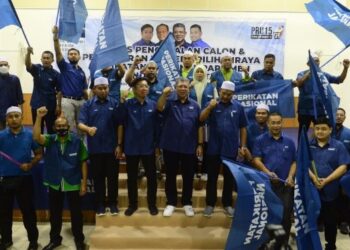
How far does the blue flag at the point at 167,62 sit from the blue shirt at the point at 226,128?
84 centimetres

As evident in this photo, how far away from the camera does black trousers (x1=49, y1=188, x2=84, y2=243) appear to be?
17.4 feet

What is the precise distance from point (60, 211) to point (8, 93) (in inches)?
88.9

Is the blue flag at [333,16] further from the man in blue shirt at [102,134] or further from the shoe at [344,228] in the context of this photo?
the man in blue shirt at [102,134]

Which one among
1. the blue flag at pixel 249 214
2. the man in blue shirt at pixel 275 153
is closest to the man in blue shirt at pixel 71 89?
the man in blue shirt at pixel 275 153

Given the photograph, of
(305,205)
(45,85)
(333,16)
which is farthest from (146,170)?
(333,16)

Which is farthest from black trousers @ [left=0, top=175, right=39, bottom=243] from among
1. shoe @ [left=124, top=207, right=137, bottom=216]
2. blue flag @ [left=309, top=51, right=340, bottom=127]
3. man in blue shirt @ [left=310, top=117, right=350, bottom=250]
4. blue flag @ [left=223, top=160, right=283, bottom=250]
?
blue flag @ [left=309, top=51, right=340, bottom=127]

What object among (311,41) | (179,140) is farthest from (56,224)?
(311,41)

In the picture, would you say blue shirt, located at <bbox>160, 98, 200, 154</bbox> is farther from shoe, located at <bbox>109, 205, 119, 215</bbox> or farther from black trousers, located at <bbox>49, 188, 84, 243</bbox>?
black trousers, located at <bbox>49, 188, 84, 243</bbox>

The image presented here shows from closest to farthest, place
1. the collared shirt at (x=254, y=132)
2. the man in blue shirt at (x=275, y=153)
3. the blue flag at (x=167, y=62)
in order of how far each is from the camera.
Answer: the man in blue shirt at (x=275, y=153)
the collared shirt at (x=254, y=132)
the blue flag at (x=167, y=62)

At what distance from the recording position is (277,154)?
5.09 m

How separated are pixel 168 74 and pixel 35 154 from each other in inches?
77.6

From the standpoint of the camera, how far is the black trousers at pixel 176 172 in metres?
5.39

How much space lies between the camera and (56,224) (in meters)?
5.37

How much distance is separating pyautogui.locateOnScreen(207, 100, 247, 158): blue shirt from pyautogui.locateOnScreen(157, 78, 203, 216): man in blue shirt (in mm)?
172
